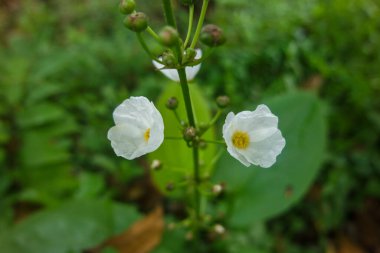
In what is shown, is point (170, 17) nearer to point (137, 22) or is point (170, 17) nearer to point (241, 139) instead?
point (137, 22)

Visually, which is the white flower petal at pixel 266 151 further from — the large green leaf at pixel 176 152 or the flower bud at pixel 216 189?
the large green leaf at pixel 176 152

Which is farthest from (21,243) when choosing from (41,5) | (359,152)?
(41,5)

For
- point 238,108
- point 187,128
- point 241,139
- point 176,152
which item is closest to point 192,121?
point 187,128

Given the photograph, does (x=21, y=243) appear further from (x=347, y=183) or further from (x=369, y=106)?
(x=369, y=106)

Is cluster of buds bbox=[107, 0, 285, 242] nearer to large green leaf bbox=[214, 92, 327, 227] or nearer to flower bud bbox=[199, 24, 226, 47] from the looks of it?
flower bud bbox=[199, 24, 226, 47]

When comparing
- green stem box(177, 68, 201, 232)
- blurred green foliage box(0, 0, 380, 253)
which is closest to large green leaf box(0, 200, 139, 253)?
blurred green foliage box(0, 0, 380, 253)

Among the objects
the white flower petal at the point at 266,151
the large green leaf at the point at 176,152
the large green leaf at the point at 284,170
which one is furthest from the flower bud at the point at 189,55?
the large green leaf at the point at 284,170
